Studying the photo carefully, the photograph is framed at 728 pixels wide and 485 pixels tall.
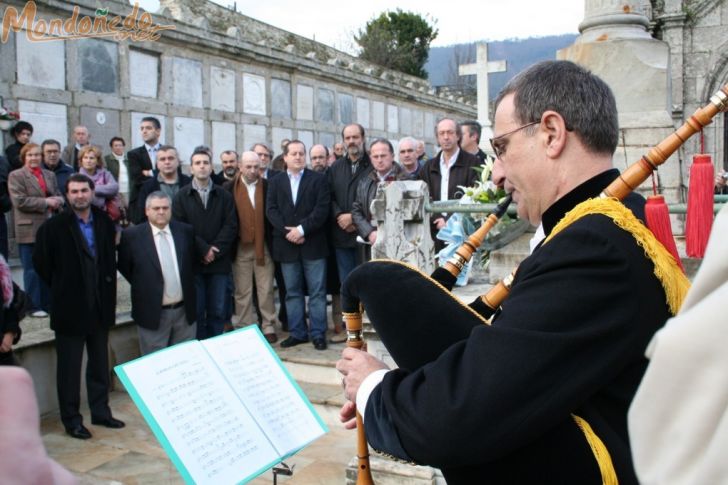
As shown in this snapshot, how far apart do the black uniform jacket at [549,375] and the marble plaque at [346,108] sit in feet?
47.9

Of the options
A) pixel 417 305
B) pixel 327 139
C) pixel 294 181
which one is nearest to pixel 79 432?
pixel 294 181

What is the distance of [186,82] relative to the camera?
11586 mm

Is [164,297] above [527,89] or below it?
below

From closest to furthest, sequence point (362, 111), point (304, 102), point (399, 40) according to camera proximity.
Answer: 1. point (304, 102)
2. point (362, 111)
3. point (399, 40)

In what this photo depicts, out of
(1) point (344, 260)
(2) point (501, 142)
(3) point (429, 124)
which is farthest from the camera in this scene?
(3) point (429, 124)

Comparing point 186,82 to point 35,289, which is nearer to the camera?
point 35,289

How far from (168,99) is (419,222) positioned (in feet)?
26.1

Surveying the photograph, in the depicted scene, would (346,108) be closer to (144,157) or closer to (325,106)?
(325,106)

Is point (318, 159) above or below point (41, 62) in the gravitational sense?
below

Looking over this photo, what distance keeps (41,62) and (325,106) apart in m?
7.08

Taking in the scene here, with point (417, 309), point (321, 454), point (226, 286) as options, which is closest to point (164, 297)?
point (226, 286)

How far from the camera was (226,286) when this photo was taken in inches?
273

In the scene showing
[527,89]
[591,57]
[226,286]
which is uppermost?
[591,57]

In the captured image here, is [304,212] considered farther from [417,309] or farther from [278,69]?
[278,69]
